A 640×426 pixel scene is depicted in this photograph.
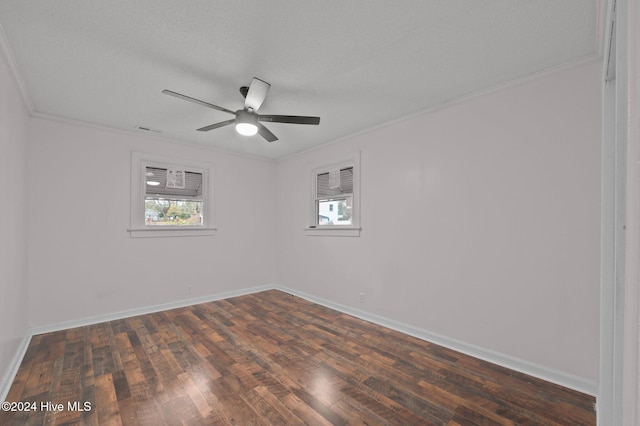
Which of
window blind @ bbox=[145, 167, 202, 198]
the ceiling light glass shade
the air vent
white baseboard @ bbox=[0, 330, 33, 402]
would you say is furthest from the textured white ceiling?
white baseboard @ bbox=[0, 330, 33, 402]

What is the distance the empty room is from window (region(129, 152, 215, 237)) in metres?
0.04

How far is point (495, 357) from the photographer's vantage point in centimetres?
263

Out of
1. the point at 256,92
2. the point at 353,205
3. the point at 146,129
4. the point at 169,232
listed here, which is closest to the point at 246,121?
the point at 256,92

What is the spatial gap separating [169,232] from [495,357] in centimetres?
440

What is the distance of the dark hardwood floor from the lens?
1915 millimetres

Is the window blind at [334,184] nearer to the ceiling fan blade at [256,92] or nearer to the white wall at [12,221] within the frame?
the ceiling fan blade at [256,92]

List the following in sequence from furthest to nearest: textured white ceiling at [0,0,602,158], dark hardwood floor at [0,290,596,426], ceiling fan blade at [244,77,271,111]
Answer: ceiling fan blade at [244,77,271,111]
dark hardwood floor at [0,290,596,426]
textured white ceiling at [0,0,602,158]

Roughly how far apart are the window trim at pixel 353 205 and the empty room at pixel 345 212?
5cm

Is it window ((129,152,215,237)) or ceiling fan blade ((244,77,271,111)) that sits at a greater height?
ceiling fan blade ((244,77,271,111))

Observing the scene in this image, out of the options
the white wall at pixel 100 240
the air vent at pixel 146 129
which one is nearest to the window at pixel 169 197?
the white wall at pixel 100 240

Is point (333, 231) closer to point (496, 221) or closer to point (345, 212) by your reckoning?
point (345, 212)

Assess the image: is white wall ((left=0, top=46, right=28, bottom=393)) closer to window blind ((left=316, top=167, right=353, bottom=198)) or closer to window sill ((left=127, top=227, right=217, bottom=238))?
window sill ((left=127, top=227, right=217, bottom=238))

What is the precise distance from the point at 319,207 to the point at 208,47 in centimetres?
316

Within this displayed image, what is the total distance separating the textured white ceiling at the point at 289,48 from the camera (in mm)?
1739
